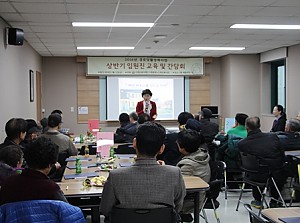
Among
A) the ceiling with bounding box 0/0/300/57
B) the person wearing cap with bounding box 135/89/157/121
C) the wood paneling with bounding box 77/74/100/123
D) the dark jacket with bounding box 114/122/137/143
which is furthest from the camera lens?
the wood paneling with bounding box 77/74/100/123

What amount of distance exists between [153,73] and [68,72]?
2.40m

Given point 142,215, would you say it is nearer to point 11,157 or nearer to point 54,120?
point 11,157

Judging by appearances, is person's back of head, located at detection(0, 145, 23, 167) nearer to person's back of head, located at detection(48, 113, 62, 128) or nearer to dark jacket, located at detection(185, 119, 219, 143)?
person's back of head, located at detection(48, 113, 62, 128)

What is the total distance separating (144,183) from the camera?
246cm

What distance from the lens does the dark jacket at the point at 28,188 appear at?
2.20m

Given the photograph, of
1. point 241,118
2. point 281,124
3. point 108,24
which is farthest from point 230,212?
point 281,124

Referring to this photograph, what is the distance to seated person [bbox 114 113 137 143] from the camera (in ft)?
21.2

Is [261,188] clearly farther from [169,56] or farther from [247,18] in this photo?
[169,56]

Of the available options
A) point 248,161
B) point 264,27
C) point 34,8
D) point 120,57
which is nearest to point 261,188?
point 248,161

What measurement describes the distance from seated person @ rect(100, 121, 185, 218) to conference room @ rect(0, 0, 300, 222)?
9.09 feet

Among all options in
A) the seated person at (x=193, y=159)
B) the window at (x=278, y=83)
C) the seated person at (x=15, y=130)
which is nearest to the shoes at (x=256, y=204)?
the seated person at (x=193, y=159)

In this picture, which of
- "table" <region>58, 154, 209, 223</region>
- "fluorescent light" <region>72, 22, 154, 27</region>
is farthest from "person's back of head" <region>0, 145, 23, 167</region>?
"fluorescent light" <region>72, 22, 154, 27</region>

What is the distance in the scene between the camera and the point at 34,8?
539 centimetres

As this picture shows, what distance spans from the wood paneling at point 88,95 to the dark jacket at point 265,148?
22.4 feet
